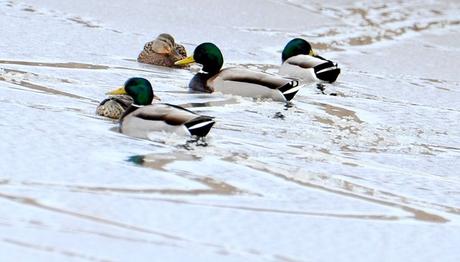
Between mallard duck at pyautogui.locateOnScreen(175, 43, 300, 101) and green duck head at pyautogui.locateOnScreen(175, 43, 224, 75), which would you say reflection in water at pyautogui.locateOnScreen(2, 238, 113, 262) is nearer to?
mallard duck at pyautogui.locateOnScreen(175, 43, 300, 101)

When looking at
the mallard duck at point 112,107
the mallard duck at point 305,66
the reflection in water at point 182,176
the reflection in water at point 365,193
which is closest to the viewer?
the reflection in water at point 182,176

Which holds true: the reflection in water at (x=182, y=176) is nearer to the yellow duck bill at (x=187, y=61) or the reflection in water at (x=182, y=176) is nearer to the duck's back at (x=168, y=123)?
the duck's back at (x=168, y=123)

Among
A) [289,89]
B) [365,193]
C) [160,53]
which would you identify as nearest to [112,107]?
[289,89]

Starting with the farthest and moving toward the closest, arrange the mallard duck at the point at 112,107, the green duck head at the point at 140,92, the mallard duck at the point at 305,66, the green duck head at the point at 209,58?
the mallard duck at the point at 305,66
the green duck head at the point at 209,58
the mallard duck at the point at 112,107
the green duck head at the point at 140,92

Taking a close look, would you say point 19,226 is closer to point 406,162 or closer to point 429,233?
point 429,233

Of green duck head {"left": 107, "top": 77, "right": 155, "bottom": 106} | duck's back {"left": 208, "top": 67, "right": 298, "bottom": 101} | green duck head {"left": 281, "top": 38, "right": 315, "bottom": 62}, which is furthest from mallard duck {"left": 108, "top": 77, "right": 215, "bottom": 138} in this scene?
green duck head {"left": 281, "top": 38, "right": 315, "bottom": 62}

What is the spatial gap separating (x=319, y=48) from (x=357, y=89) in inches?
139

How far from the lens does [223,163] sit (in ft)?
26.5

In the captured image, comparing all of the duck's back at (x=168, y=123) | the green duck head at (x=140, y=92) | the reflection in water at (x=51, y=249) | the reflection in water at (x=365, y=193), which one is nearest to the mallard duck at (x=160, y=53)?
the green duck head at (x=140, y=92)

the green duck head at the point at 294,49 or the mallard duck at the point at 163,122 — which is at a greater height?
the green duck head at the point at 294,49

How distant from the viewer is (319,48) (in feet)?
53.6

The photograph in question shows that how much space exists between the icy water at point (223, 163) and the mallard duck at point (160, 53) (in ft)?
0.53

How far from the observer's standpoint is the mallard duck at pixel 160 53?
1330 centimetres

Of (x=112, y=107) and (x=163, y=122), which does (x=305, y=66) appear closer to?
(x=112, y=107)
